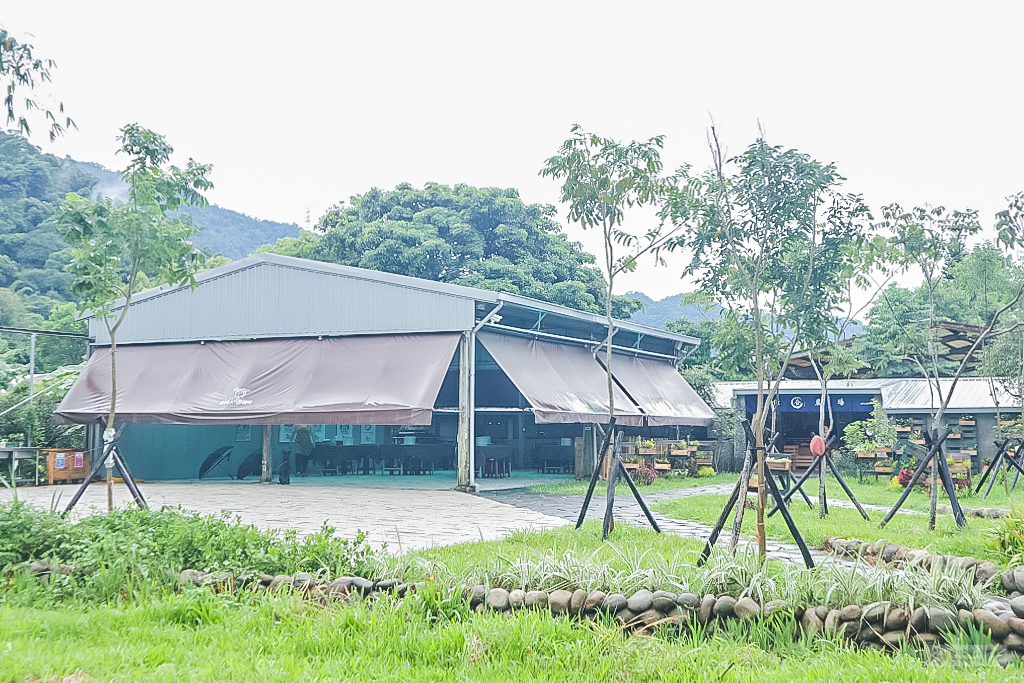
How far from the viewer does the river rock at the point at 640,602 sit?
17.3ft

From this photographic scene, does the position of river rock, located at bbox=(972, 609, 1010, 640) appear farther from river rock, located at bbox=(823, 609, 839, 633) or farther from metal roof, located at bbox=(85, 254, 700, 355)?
metal roof, located at bbox=(85, 254, 700, 355)

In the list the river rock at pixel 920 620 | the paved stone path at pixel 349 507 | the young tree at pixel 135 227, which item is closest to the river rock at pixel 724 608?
the river rock at pixel 920 620

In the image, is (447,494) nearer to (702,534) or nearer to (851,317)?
(702,534)

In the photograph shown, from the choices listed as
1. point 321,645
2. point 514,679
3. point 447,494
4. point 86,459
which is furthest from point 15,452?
point 514,679

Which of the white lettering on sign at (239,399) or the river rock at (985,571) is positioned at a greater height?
the white lettering on sign at (239,399)

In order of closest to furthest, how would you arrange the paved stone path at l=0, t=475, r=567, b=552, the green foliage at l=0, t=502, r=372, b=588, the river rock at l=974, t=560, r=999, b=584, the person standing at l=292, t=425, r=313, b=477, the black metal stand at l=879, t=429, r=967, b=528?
the green foliage at l=0, t=502, r=372, b=588 < the river rock at l=974, t=560, r=999, b=584 < the black metal stand at l=879, t=429, r=967, b=528 < the paved stone path at l=0, t=475, r=567, b=552 < the person standing at l=292, t=425, r=313, b=477

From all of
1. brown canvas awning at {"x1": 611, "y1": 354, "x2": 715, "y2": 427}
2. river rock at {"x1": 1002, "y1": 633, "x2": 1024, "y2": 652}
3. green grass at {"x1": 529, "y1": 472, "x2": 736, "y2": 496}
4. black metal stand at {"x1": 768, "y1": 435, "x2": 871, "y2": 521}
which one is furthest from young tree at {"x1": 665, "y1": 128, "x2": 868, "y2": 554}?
brown canvas awning at {"x1": 611, "y1": 354, "x2": 715, "y2": 427}

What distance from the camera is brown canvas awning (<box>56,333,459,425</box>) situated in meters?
15.2

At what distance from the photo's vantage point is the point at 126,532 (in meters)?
6.77

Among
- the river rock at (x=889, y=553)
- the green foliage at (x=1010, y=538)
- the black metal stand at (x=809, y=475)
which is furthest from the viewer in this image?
the black metal stand at (x=809, y=475)

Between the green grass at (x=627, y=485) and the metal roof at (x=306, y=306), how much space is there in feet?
10.4

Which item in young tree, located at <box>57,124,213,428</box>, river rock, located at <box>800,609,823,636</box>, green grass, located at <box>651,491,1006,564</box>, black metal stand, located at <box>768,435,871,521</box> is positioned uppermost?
young tree, located at <box>57,124,213,428</box>

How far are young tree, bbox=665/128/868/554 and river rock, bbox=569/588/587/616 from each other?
3311 millimetres

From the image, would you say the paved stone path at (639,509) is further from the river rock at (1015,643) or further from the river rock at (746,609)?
the river rock at (1015,643)
